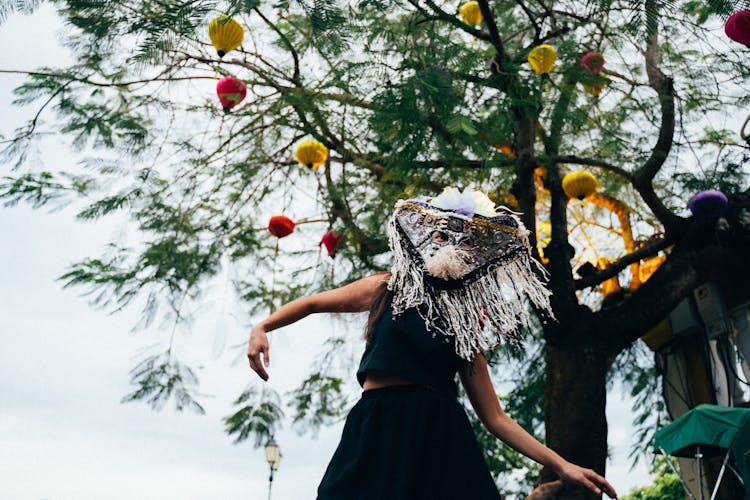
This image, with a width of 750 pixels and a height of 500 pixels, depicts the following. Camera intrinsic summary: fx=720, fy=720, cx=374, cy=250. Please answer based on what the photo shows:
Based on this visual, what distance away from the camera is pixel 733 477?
9.25m

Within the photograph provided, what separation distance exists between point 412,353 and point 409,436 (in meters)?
0.29

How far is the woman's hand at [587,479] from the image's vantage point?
234 cm

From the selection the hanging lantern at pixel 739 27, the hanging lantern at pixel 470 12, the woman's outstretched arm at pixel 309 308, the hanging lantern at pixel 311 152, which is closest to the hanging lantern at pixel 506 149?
the hanging lantern at pixel 470 12

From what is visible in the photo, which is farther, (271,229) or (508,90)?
(271,229)

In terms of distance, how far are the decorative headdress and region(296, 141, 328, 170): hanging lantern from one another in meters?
4.83

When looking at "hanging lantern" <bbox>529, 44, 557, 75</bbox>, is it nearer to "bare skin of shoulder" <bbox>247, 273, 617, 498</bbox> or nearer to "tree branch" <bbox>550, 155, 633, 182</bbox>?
"tree branch" <bbox>550, 155, 633, 182</bbox>

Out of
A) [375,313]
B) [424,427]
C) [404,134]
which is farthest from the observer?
[404,134]

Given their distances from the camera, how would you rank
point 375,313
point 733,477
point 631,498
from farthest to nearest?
point 631,498
point 733,477
point 375,313

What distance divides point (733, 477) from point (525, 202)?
16.4 feet

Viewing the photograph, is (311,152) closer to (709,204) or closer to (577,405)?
(577,405)

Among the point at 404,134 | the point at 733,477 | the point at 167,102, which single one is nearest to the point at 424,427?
the point at 404,134

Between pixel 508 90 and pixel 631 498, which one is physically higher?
pixel 508 90

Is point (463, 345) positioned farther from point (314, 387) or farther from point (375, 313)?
point (314, 387)

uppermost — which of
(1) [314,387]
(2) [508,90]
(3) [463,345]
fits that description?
(2) [508,90]
